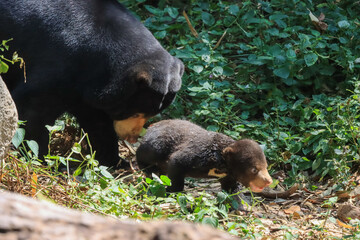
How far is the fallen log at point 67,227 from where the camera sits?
5.79ft

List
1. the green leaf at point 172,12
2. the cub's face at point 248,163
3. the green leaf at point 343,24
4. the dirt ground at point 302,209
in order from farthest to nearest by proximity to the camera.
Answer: the green leaf at point 172,12 < the green leaf at point 343,24 < the cub's face at point 248,163 < the dirt ground at point 302,209

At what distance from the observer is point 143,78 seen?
607 cm

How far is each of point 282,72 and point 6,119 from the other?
14.2 feet

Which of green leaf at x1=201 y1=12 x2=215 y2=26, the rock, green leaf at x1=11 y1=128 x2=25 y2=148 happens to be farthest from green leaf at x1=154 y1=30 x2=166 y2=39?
green leaf at x1=11 y1=128 x2=25 y2=148

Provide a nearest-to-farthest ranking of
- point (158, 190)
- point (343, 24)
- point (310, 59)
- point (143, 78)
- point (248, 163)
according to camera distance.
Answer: point (158, 190)
point (248, 163)
point (143, 78)
point (310, 59)
point (343, 24)

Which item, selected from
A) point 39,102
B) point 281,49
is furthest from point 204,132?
point 281,49

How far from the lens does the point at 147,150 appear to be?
6125 millimetres

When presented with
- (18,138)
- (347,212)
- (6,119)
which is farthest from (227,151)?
(6,119)

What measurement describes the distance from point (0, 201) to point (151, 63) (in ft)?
14.8

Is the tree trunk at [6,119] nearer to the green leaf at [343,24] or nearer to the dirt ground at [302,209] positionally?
the dirt ground at [302,209]

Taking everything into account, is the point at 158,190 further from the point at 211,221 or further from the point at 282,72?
the point at 282,72

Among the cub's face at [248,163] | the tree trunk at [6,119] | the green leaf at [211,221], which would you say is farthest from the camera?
the cub's face at [248,163]

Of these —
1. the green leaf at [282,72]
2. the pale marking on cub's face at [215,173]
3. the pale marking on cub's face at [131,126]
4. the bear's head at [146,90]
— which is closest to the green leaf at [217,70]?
the green leaf at [282,72]

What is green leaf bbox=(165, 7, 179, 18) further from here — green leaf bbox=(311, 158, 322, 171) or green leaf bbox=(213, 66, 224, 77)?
green leaf bbox=(311, 158, 322, 171)
